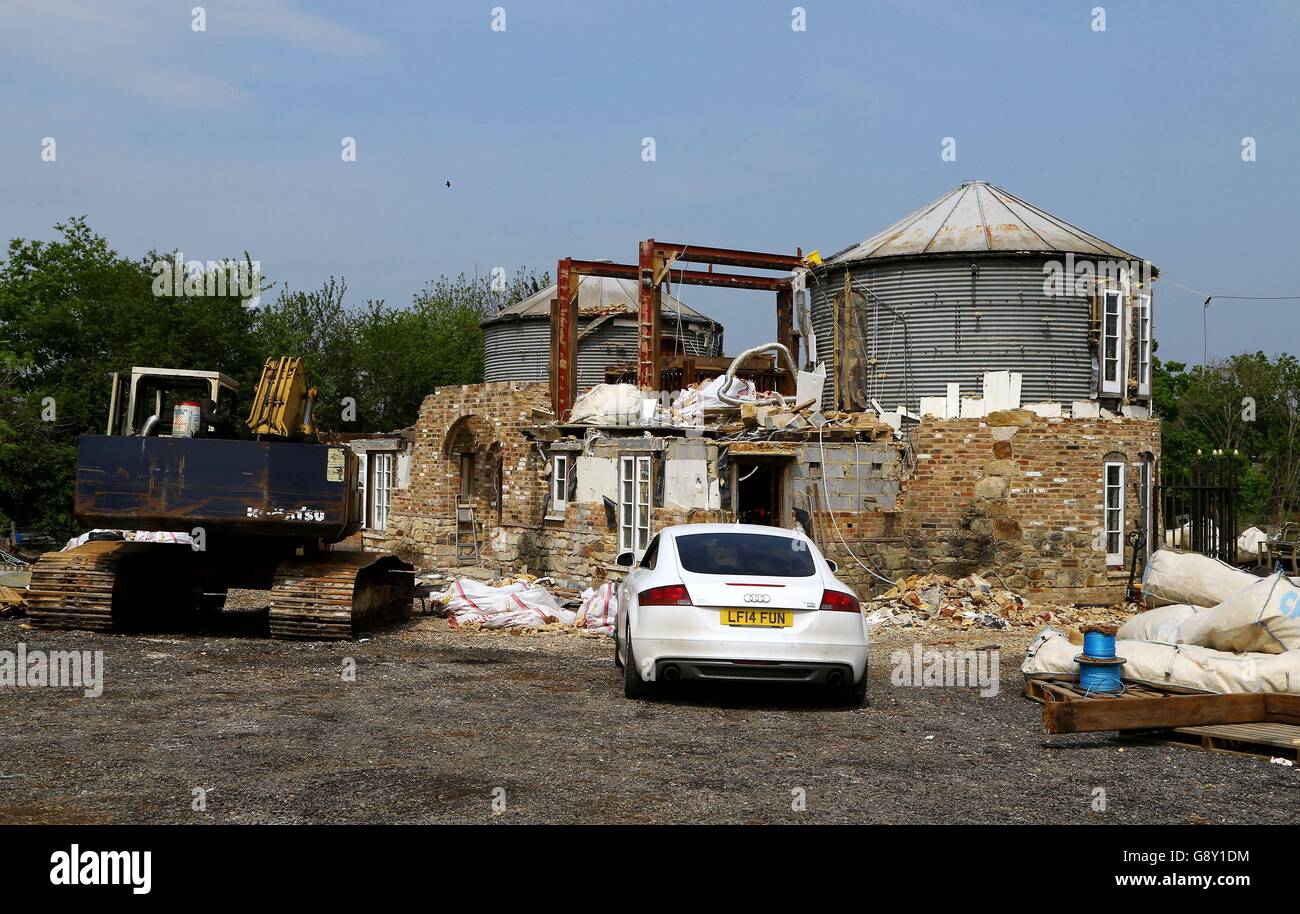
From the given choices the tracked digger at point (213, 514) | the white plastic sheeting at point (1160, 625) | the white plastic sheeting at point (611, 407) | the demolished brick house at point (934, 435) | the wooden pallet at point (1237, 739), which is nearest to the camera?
the wooden pallet at point (1237, 739)

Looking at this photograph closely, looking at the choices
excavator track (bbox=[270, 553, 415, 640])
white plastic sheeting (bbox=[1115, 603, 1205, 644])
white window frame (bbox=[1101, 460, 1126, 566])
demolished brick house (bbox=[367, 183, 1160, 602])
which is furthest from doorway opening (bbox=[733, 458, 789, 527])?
white plastic sheeting (bbox=[1115, 603, 1205, 644])

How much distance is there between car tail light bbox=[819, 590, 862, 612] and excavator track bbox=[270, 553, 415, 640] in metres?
6.40

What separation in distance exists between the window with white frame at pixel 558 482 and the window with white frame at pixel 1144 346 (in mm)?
10513

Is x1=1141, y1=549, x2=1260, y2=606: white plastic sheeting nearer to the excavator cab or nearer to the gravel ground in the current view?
the gravel ground

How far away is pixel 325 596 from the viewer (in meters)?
14.6

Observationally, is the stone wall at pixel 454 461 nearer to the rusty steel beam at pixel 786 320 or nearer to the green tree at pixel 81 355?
the rusty steel beam at pixel 786 320

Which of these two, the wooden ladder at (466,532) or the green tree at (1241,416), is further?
the green tree at (1241,416)

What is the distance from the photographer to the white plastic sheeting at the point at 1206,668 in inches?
378

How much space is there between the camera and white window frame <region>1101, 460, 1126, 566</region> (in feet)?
69.1

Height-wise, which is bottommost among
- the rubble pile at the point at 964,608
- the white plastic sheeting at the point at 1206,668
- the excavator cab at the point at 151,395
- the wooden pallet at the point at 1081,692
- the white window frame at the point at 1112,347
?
the rubble pile at the point at 964,608

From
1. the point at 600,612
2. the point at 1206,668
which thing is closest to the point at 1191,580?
the point at 1206,668

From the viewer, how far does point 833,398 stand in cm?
2352

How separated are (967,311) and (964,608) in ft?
18.8
